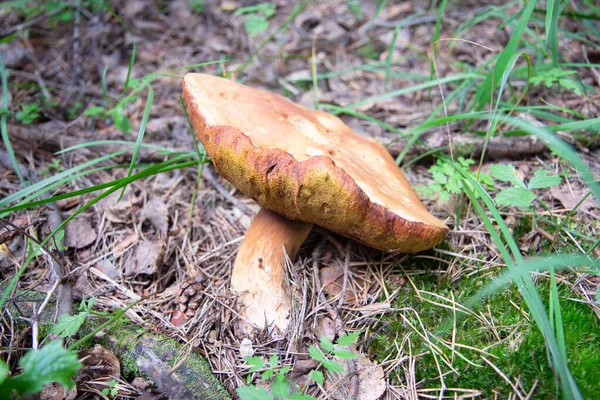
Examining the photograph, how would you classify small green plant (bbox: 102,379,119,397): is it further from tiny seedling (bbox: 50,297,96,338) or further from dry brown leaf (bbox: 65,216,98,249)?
dry brown leaf (bbox: 65,216,98,249)

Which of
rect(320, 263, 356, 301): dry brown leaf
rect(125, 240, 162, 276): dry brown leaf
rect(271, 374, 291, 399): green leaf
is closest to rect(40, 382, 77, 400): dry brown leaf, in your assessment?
rect(125, 240, 162, 276): dry brown leaf

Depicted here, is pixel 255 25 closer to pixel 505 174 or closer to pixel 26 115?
pixel 26 115

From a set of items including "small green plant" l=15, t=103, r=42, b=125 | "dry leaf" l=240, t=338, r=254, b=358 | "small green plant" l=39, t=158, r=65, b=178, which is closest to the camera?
"dry leaf" l=240, t=338, r=254, b=358

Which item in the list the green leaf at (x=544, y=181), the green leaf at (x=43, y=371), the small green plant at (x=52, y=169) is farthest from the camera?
the small green plant at (x=52, y=169)

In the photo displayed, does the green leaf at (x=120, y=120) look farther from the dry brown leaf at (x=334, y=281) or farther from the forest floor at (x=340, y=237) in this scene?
the dry brown leaf at (x=334, y=281)

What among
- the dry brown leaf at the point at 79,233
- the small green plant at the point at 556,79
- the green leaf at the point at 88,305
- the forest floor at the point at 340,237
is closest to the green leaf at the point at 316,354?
the forest floor at the point at 340,237

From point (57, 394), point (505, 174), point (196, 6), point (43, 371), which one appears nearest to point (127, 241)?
point (57, 394)
